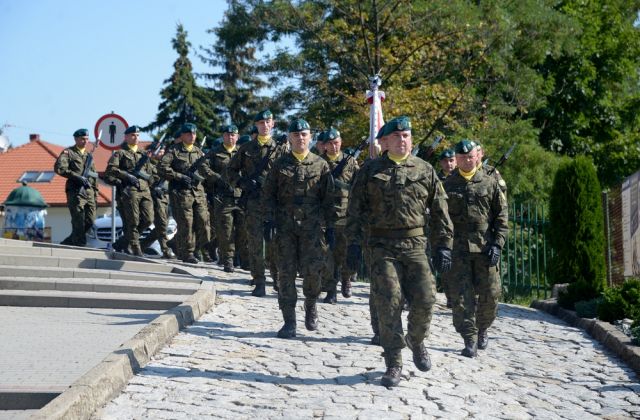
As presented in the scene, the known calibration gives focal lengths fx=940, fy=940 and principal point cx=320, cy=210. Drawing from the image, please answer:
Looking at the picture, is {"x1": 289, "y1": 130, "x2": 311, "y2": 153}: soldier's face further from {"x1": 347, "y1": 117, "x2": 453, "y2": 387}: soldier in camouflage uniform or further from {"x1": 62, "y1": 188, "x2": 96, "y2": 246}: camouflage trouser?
{"x1": 62, "y1": 188, "x2": 96, "y2": 246}: camouflage trouser

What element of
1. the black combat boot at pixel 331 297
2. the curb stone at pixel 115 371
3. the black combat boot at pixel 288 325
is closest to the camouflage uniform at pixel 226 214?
the black combat boot at pixel 331 297

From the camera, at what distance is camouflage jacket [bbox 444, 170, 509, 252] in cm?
949

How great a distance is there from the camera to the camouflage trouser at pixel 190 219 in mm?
15469

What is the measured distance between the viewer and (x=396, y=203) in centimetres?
764

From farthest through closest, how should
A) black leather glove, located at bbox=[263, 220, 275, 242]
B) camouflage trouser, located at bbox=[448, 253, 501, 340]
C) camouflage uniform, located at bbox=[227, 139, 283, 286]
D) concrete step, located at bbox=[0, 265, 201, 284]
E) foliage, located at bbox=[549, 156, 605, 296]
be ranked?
1. foliage, located at bbox=[549, 156, 605, 296]
2. concrete step, located at bbox=[0, 265, 201, 284]
3. camouflage uniform, located at bbox=[227, 139, 283, 286]
4. black leather glove, located at bbox=[263, 220, 275, 242]
5. camouflage trouser, located at bbox=[448, 253, 501, 340]

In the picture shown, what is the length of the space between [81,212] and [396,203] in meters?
9.63

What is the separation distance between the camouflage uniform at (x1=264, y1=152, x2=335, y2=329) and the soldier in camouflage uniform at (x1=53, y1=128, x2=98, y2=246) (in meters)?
7.04

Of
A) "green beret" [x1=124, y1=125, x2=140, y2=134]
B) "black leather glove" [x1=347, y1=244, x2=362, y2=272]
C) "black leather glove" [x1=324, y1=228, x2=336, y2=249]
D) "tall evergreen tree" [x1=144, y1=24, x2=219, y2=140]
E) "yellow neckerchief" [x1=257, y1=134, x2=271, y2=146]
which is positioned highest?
"tall evergreen tree" [x1=144, y1=24, x2=219, y2=140]

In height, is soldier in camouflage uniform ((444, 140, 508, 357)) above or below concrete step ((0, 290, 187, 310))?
above

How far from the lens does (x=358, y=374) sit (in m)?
7.71

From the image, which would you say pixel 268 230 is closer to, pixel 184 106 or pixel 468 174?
pixel 468 174

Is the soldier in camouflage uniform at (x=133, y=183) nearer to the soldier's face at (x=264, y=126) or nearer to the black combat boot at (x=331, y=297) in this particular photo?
the soldier's face at (x=264, y=126)

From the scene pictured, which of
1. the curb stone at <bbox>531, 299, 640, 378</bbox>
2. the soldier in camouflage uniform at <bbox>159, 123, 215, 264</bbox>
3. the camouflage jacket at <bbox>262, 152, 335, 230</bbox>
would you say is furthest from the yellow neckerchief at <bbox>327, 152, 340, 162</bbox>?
the curb stone at <bbox>531, 299, 640, 378</bbox>

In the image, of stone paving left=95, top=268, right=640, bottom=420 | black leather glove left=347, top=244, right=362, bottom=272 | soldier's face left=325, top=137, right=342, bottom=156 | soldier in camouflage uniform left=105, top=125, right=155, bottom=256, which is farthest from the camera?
soldier in camouflage uniform left=105, top=125, right=155, bottom=256
